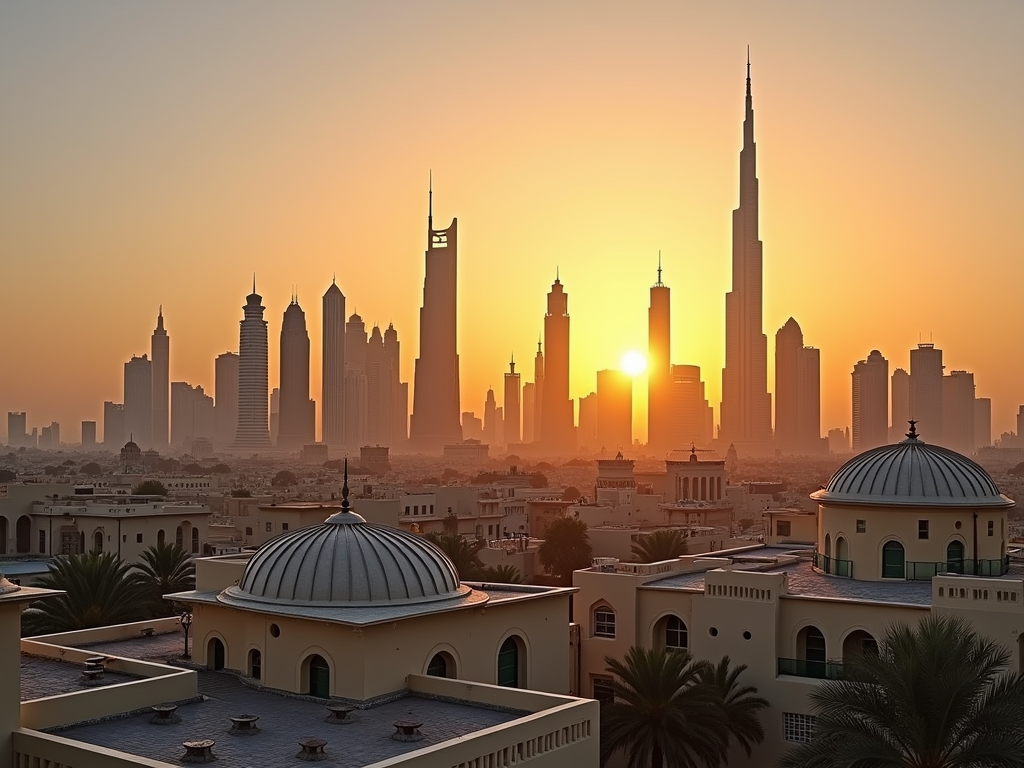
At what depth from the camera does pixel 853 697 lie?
20.2 m

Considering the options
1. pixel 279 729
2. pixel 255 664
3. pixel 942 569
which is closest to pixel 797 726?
pixel 942 569

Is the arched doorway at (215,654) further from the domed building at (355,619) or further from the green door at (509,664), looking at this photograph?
the green door at (509,664)

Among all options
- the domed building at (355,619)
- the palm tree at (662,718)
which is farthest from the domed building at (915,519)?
the domed building at (355,619)

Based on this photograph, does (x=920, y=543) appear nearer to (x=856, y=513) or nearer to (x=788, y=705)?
(x=856, y=513)

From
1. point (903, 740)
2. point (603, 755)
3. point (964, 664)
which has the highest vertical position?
point (964, 664)

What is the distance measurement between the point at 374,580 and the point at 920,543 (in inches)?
700

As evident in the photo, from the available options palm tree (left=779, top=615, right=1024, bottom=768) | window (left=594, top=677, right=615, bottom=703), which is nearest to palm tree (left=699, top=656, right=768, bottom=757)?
window (left=594, top=677, right=615, bottom=703)

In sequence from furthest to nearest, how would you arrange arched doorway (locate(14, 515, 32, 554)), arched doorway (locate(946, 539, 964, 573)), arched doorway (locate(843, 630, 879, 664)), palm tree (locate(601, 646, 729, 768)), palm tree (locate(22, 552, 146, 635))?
arched doorway (locate(14, 515, 32, 554)), palm tree (locate(22, 552, 146, 635)), arched doorway (locate(946, 539, 964, 573)), arched doorway (locate(843, 630, 879, 664)), palm tree (locate(601, 646, 729, 768))

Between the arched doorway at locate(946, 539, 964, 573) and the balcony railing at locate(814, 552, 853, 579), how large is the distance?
2.73 metres

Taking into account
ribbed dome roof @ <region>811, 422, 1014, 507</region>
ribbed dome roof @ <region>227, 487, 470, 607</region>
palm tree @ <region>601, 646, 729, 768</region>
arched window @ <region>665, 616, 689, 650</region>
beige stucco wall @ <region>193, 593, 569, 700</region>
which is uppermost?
ribbed dome roof @ <region>811, 422, 1014, 507</region>

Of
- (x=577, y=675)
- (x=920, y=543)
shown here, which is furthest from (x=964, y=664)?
(x=577, y=675)

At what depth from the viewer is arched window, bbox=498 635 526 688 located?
25.0m

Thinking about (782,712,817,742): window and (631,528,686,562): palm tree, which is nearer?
(782,712,817,742): window

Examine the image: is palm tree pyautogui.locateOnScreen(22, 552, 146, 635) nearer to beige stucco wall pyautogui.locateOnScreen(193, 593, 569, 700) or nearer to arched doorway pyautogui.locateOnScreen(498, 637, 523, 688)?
beige stucco wall pyautogui.locateOnScreen(193, 593, 569, 700)
